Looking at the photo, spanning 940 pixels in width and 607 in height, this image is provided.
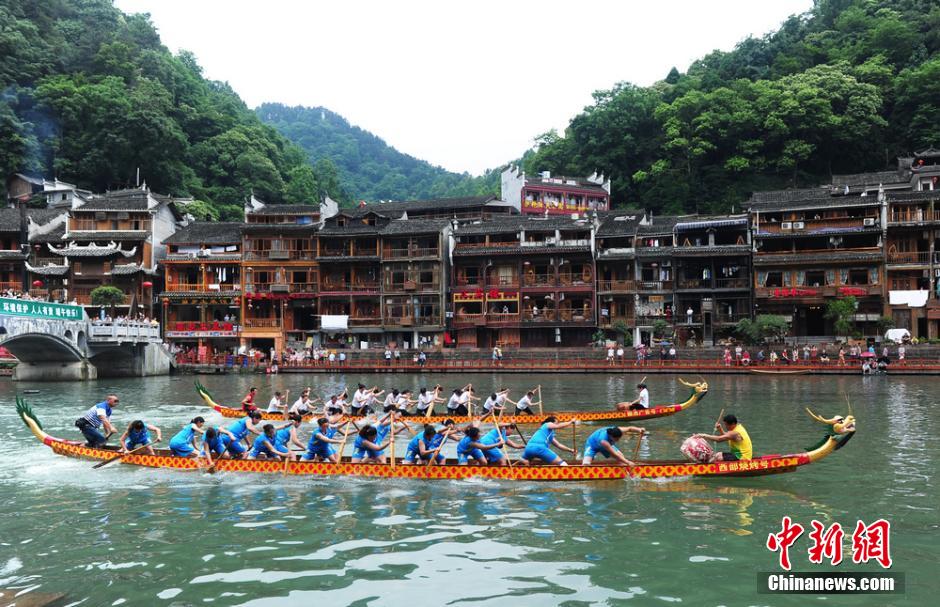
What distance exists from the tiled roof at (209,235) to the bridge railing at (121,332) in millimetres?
12711

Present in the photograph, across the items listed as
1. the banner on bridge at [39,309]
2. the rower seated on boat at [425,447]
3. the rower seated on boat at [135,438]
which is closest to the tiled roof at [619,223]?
the banner on bridge at [39,309]

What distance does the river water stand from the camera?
Result: 865 centimetres

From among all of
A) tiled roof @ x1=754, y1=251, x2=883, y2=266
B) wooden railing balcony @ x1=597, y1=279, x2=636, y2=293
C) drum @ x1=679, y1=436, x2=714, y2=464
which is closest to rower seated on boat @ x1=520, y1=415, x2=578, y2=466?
drum @ x1=679, y1=436, x2=714, y2=464

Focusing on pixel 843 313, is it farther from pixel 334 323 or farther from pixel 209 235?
pixel 209 235

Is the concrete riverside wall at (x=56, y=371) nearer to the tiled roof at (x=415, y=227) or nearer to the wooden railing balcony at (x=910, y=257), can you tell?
the tiled roof at (x=415, y=227)

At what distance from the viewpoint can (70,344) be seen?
4134 cm

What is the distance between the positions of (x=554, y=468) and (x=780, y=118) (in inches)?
2471

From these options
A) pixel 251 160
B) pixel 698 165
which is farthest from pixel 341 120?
pixel 698 165

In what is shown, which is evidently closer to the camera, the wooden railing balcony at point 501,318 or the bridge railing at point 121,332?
the bridge railing at point 121,332

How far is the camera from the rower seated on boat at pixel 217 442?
15234 mm

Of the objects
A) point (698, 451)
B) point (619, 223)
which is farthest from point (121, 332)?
point (698, 451)

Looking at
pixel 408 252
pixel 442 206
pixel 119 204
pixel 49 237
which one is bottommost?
pixel 408 252

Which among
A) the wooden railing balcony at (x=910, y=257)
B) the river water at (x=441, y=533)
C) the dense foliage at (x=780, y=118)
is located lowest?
the river water at (x=441, y=533)

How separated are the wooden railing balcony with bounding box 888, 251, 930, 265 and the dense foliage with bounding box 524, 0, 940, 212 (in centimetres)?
1806
